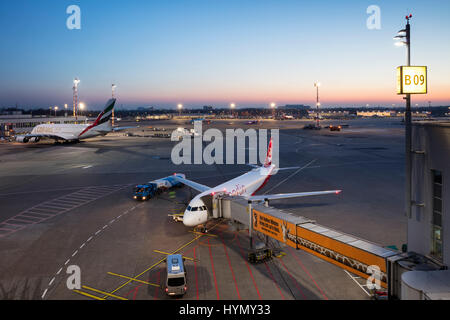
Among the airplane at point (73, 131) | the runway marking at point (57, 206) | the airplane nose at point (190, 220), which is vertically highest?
the airplane at point (73, 131)

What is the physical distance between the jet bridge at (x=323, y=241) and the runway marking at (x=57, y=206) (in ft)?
73.6

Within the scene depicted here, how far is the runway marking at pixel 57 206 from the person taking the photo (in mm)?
35719

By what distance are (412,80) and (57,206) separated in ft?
130

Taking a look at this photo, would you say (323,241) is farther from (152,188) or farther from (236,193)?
(152,188)

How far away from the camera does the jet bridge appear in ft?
52.6

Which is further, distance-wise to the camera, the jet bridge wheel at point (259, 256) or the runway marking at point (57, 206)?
the runway marking at point (57, 206)

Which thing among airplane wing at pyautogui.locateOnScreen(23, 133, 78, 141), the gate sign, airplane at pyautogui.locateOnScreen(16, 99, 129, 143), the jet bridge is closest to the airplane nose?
the jet bridge

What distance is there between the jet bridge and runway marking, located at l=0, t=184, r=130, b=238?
22.4 metres

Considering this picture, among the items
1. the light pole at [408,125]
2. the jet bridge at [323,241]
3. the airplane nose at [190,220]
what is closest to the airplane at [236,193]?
the airplane nose at [190,220]

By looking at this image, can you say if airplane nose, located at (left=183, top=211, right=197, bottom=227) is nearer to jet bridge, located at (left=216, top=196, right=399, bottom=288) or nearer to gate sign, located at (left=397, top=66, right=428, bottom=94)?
jet bridge, located at (left=216, top=196, right=399, bottom=288)

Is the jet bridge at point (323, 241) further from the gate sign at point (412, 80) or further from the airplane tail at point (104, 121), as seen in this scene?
the airplane tail at point (104, 121)

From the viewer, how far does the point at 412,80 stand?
53.0ft

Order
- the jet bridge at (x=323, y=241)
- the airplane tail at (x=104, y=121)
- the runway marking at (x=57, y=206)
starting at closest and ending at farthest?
the jet bridge at (x=323, y=241) < the runway marking at (x=57, y=206) < the airplane tail at (x=104, y=121)
